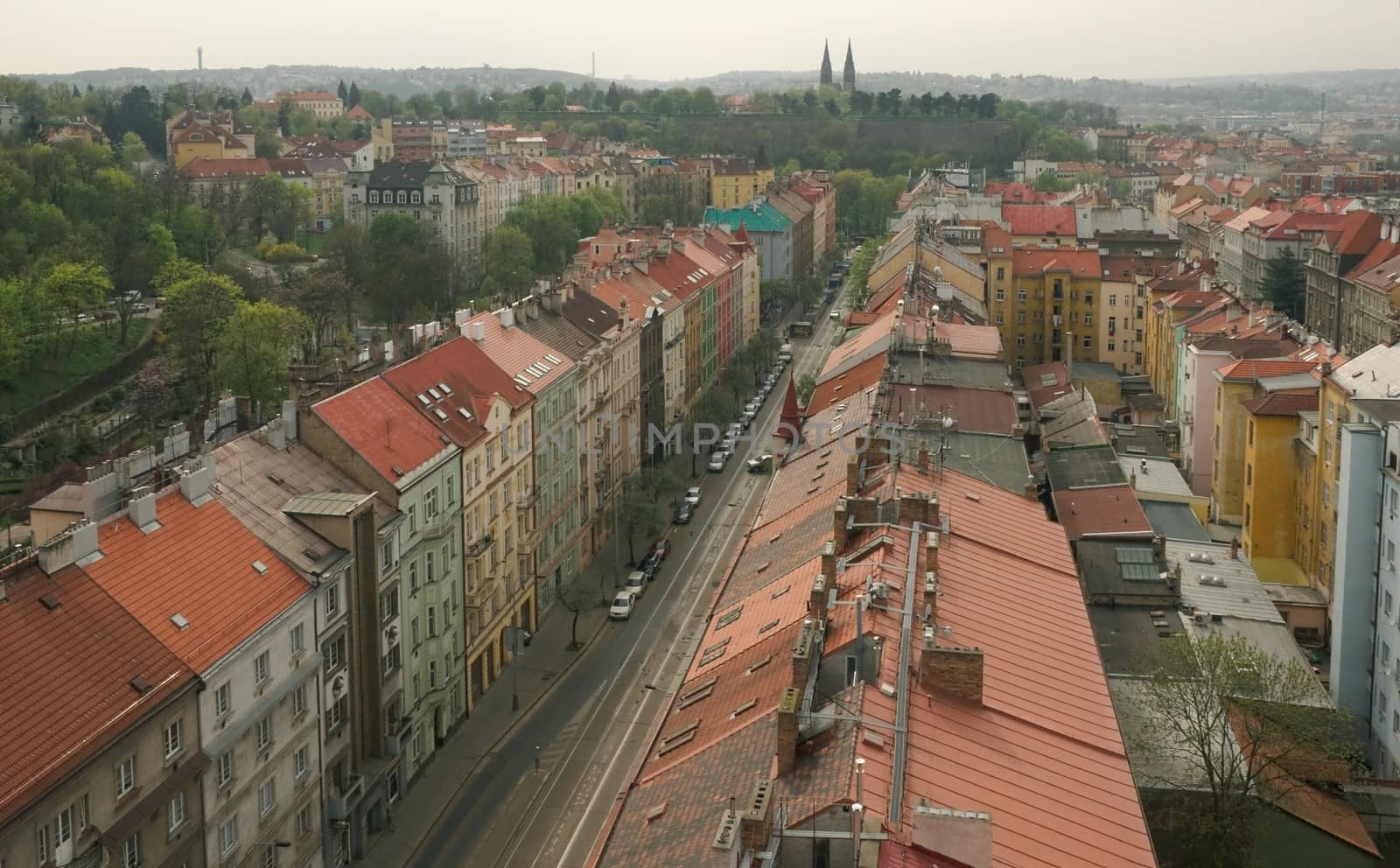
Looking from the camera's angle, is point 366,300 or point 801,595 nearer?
point 801,595

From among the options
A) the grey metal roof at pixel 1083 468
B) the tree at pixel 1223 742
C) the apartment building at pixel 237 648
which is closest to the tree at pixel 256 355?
the grey metal roof at pixel 1083 468

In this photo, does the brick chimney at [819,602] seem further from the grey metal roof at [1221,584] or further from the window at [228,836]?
the grey metal roof at [1221,584]

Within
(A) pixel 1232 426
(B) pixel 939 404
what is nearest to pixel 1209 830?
(B) pixel 939 404

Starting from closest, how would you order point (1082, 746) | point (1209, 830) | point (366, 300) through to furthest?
point (1082, 746) < point (1209, 830) < point (366, 300)

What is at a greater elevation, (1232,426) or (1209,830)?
(1232,426)

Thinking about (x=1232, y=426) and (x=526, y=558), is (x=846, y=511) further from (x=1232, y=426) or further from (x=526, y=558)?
(x=1232, y=426)

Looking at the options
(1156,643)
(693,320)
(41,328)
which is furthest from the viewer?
(41,328)

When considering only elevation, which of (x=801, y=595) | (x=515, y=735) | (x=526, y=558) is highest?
(x=801, y=595)

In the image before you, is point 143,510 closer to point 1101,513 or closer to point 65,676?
point 65,676
